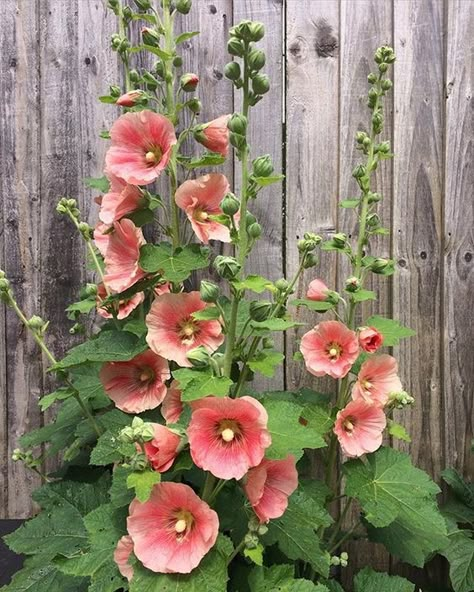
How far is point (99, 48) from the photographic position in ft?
5.94

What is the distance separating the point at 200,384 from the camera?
101 centimetres

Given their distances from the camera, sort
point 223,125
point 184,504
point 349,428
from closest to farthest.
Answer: point 184,504
point 223,125
point 349,428

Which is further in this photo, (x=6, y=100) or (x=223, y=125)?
(x=6, y=100)

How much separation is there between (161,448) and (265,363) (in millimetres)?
252

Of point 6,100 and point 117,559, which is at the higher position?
point 6,100

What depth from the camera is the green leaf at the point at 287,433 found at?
1034 mm

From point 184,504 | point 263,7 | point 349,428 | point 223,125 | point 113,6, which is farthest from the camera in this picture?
point 263,7

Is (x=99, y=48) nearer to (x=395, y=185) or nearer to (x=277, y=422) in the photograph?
(x=395, y=185)

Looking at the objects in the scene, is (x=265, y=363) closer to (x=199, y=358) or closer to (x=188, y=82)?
(x=199, y=358)

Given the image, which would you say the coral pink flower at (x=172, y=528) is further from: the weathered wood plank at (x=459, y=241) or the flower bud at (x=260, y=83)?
the weathered wood plank at (x=459, y=241)

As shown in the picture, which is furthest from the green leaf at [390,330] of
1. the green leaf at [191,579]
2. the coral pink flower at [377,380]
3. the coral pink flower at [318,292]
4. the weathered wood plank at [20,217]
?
the weathered wood plank at [20,217]

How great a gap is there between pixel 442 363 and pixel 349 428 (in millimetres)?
554

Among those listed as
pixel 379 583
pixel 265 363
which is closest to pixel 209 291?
pixel 265 363

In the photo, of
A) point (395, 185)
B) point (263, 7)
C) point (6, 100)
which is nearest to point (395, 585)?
point (395, 185)
